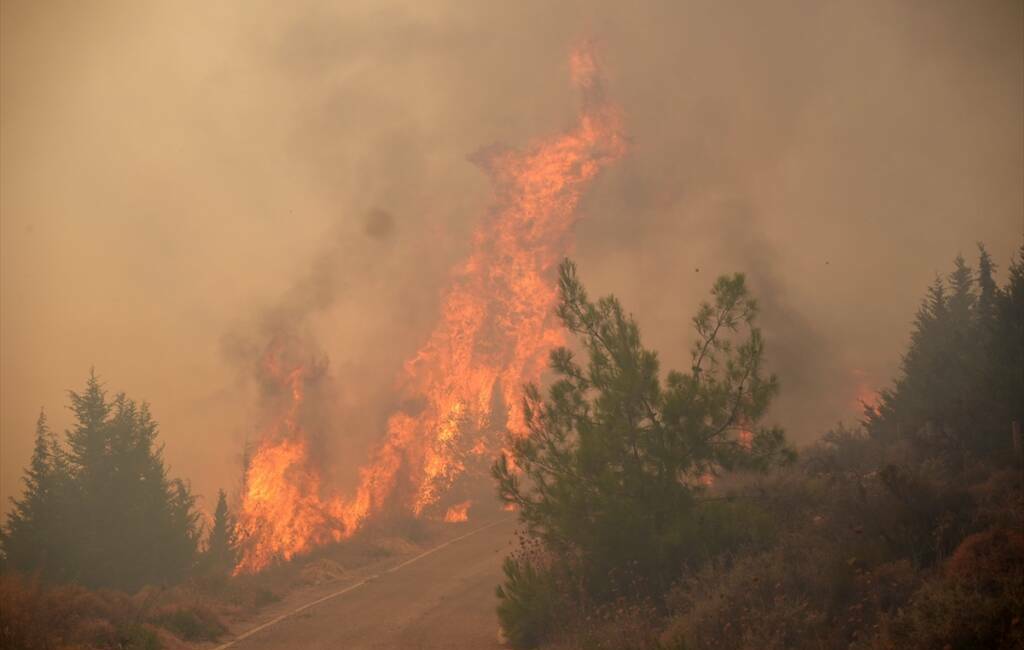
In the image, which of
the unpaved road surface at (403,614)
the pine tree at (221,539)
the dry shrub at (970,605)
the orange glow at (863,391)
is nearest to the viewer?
the dry shrub at (970,605)

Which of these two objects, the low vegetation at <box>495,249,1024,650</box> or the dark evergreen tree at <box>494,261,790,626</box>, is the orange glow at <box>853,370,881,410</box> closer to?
the low vegetation at <box>495,249,1024,650</box>

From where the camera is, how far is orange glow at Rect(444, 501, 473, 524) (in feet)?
135

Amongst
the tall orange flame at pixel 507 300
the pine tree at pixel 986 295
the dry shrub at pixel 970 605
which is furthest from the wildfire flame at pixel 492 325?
the dry shrub at pixel 970 605

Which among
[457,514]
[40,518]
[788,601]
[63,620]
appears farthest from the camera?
[457,514]

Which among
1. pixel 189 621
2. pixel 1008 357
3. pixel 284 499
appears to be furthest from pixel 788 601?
pixel 284 499

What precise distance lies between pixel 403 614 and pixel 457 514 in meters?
23.5

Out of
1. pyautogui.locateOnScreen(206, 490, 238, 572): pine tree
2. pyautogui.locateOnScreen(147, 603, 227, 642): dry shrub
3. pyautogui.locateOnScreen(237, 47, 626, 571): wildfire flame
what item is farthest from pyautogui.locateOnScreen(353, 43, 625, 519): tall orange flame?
pyautogui.locateOnScreen(147, 603, 227, 642): dry shrub

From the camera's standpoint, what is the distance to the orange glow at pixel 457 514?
4112 centimetres

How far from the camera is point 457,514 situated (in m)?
41.7

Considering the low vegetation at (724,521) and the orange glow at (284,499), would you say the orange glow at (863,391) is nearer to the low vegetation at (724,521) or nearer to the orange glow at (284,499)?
the low vegetation at (724,521)

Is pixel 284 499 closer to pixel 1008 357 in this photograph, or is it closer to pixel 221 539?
pixel 221 539

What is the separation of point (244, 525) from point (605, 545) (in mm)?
23853

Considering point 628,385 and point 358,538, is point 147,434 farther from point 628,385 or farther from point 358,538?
point 628,385

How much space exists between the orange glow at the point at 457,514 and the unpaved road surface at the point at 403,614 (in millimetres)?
12037
